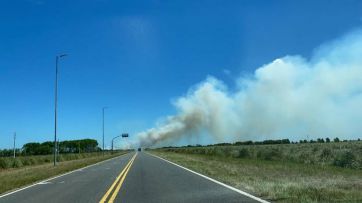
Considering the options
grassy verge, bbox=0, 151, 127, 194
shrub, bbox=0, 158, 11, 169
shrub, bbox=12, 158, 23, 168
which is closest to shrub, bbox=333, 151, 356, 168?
grassy verge, bbox=0, 151, 127, 194

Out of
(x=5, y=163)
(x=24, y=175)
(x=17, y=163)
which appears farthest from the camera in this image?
(x=17, y=163)

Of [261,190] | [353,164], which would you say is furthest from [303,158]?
[261,190]

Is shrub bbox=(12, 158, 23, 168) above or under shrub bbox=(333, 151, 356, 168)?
above

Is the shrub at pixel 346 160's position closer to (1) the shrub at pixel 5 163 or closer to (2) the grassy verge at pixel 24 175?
(2) the grassy verge at pixel 24 175

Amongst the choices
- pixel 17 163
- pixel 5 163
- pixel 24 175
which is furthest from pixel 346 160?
pixel 17 163

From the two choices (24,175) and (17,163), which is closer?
(24,175)

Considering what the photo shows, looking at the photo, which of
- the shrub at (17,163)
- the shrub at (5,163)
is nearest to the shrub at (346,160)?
the shrub at (5,163)

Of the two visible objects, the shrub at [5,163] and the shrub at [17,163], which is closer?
the shrub at [5,163]

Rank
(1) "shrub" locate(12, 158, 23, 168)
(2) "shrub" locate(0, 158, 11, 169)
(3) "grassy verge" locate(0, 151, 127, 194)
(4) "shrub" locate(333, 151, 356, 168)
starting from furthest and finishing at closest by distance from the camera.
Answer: (1) "shrub" locate(12, 158, 23, 168) → (2) "shrub" locate(0, 158, 11, 169) → (4) "shrub" locate(333, 151, 356, 168) → (3) "grassy verge" locate(0, 151, 127, 194)

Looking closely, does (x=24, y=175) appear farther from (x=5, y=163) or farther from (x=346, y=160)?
(x=5, y=163)

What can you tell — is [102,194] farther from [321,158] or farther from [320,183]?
[321,158]

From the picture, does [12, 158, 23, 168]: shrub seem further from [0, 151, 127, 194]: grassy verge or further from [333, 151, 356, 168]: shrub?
[333, 151, 356, 168]: shrub

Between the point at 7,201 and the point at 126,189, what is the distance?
445 centimetres

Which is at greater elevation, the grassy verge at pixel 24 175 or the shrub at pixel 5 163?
the shrub at pixel 5 163
